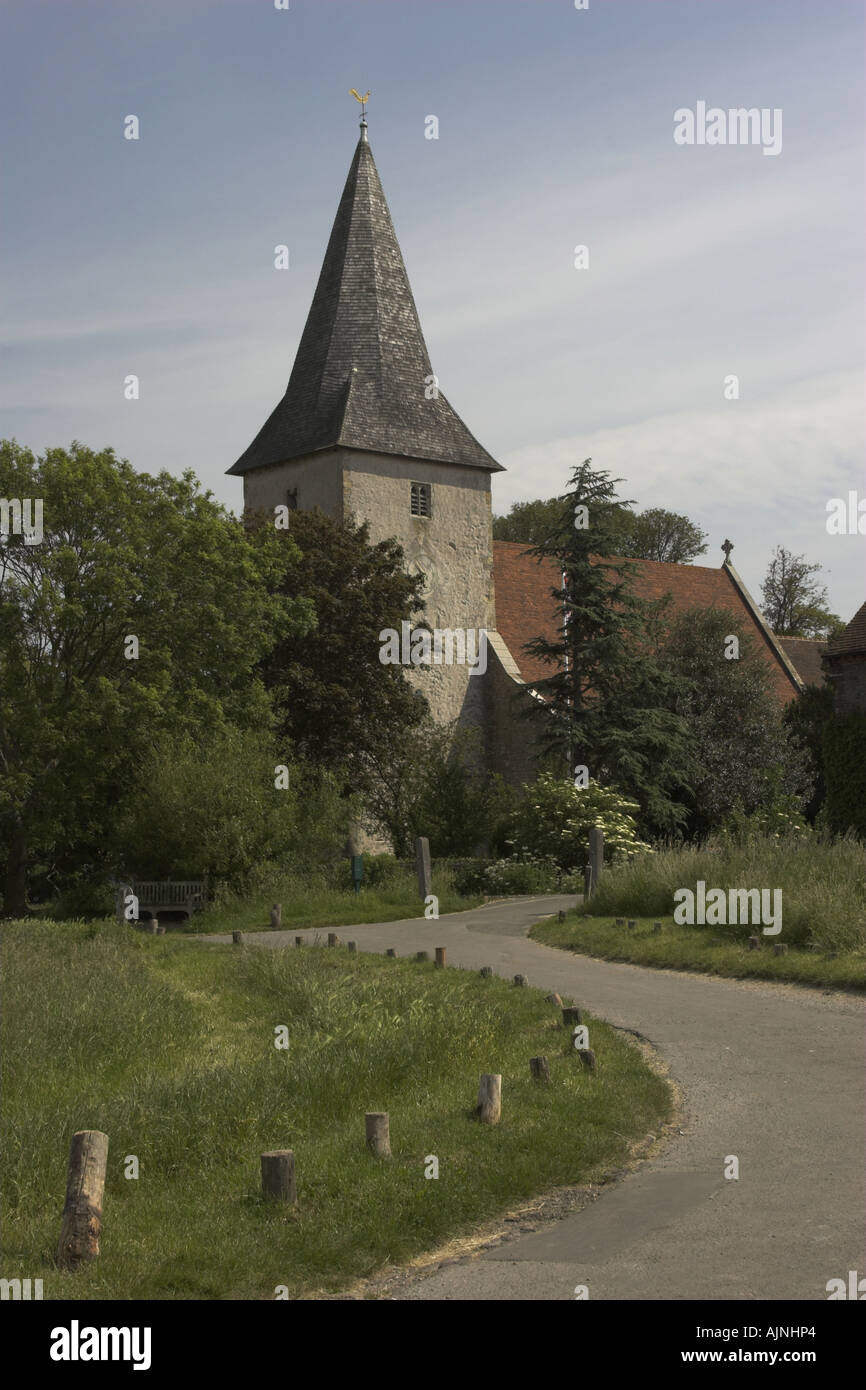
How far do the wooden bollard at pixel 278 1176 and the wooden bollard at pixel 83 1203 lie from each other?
91 centimetres

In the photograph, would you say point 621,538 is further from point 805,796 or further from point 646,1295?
point 646,1295

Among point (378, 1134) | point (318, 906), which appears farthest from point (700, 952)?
point (318, 906)

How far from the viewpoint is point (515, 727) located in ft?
140

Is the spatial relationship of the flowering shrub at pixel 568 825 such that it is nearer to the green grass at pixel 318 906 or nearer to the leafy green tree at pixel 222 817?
the green grass at pixel 318 906

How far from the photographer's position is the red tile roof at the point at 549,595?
45.9m

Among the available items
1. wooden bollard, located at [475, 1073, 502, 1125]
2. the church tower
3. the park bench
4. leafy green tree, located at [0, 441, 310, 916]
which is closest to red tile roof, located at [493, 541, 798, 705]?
the church tower

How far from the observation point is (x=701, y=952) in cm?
1770

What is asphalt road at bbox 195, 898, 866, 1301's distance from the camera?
6.53m

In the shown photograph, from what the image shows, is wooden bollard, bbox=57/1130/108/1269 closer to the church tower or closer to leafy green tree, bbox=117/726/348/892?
leafy green tree, bbox=117/726/348/892

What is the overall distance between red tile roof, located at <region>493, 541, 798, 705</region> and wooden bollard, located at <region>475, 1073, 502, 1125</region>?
33.1 m

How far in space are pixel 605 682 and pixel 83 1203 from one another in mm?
30617

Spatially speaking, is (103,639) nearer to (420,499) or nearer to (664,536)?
(420,499)

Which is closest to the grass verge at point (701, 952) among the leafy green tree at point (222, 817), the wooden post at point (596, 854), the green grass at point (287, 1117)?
the wooden post at point (596, 854)
